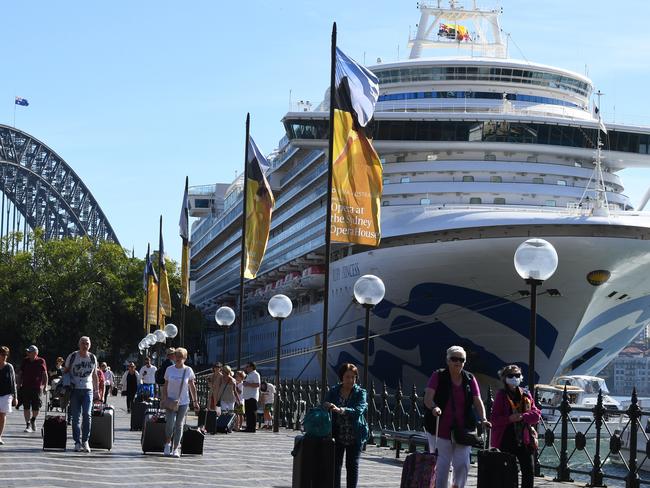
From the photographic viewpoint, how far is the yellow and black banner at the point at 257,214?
1040 inches

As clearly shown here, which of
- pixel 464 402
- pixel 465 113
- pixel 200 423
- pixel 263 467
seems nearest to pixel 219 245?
pixel 465 113

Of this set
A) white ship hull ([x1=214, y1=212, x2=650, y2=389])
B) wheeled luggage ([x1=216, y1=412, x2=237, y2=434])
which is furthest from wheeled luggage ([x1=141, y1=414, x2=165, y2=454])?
white ship hull ([x1=214, y1=212, x2=650, y2=389])

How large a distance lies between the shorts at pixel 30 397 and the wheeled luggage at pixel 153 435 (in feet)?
12.8

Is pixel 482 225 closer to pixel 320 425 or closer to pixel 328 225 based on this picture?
pixel 328 225

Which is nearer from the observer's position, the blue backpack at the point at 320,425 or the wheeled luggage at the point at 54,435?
the blue backpack at the point at 320,425

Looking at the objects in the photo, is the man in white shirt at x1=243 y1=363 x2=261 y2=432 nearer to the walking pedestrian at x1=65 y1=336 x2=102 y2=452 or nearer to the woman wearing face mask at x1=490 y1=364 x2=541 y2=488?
the walking pedestrian at x1=65 y1=336 x2=102 y2=452

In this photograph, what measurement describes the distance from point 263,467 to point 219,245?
62.3m

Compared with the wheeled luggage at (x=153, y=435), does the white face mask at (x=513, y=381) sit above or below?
above

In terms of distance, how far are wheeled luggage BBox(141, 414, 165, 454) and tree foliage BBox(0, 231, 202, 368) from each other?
6964 cm

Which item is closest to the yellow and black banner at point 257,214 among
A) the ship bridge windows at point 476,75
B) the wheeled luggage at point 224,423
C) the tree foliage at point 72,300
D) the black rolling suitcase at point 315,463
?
the wheeled luggage at point 224,423

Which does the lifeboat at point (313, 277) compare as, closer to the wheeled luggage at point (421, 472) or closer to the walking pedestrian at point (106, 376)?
the walking pedestrian at point (106, 376)

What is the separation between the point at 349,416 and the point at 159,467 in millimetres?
4158

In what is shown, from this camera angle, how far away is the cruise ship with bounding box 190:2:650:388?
35.9 m

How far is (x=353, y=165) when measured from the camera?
18391 millimetres
